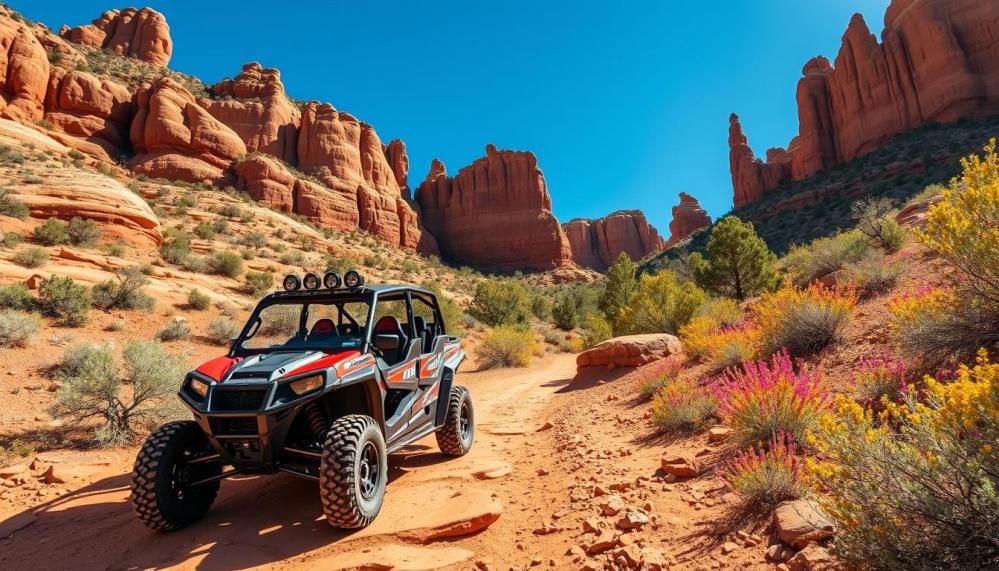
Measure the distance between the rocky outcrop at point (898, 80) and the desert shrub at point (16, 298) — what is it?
7357cm

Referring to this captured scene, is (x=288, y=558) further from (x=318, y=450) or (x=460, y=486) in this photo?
(x=460, y=486)

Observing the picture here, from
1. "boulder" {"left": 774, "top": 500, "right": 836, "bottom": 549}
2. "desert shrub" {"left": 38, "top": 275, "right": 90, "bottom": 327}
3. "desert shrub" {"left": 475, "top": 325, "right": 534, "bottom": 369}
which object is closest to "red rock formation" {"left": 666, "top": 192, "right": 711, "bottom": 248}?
"desert shrub" {"left": 475, "top": 325, "right": 534, "bottom": 369}

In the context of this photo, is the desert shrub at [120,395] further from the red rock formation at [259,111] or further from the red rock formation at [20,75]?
the red rock formation at [259,111]

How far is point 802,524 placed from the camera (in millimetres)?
2676

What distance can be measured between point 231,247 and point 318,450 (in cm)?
2855

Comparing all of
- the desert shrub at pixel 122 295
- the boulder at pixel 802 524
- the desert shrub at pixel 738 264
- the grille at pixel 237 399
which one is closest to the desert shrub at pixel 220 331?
the desert shrub at pixel 122 295

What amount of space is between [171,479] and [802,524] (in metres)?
4.96

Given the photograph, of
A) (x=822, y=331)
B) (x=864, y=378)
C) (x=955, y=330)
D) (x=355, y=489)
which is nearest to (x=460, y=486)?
(x=355, y=489)

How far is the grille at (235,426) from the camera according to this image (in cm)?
→ 358

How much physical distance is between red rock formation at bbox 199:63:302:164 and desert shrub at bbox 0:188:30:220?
37.3 metres

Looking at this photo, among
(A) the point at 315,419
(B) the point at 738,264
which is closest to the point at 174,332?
(A) the point at 315,419

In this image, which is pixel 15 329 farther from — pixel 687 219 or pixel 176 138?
pixel 687 219

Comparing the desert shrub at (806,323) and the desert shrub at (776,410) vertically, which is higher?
the desert shrub at (806,323)

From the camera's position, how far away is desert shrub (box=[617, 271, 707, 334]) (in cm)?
1399
